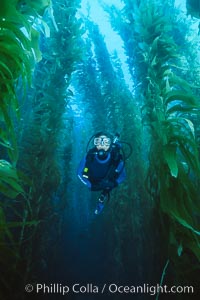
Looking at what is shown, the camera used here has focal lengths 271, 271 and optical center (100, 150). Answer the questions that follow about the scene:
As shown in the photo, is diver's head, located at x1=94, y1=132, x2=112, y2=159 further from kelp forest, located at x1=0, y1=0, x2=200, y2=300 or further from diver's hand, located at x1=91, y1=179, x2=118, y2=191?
kelp forest, located at x1=0, y1=0, x2=200, y2=300

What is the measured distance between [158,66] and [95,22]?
387 cm

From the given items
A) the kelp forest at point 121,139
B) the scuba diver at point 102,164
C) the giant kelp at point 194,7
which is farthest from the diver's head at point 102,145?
the giant kelp at point 194,7

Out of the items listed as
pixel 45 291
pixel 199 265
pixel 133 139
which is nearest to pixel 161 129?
pixel 199 265

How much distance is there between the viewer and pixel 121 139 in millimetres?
4340

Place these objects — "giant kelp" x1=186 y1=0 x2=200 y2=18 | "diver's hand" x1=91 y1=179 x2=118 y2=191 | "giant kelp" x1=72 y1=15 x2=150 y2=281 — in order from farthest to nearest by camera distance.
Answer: "giant kelp" x1=72 y1=15 x2=150 y2=281
"diver's hand" x1=91 y1=179 x2=118 y2=191
"giant kelp" x1=186 y1=0 x2=200 y2=18

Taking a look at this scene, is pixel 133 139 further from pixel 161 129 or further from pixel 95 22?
pixel 95 22

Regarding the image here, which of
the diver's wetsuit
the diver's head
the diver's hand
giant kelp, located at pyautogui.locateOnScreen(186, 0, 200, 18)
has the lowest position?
the diver's hand

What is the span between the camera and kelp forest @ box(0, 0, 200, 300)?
6.88ft

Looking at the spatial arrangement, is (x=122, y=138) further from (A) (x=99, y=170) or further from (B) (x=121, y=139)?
(A) (x=99, y=170)

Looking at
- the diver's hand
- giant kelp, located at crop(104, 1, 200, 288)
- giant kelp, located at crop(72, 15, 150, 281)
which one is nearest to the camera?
giant kelp, located at crop(104, 1, 200, 288)

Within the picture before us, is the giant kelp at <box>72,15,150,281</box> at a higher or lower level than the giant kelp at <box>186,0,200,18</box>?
lower

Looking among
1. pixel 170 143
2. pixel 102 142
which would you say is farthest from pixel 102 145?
pixel 170 143

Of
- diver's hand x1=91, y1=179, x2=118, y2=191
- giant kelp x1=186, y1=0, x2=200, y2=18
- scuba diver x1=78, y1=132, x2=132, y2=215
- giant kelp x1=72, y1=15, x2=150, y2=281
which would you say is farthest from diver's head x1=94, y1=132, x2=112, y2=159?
giant kelp x1=186, y1=0, x2=200, y2=18

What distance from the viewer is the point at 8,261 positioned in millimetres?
2320
